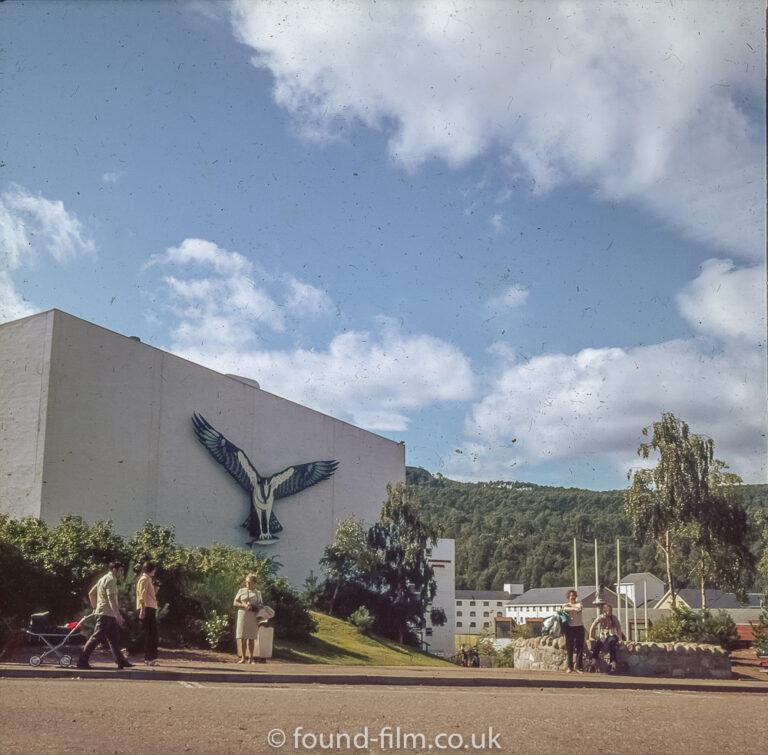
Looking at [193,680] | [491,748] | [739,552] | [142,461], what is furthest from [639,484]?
[491,748]

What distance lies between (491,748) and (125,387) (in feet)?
90.0

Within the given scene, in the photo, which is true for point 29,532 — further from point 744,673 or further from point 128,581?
point 744,673

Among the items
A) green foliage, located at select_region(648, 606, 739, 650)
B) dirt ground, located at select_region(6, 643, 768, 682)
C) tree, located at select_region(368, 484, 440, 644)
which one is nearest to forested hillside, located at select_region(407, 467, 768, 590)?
tree, located at select_region(368, 484, 440, 644)

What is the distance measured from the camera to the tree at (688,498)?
39.3 meters

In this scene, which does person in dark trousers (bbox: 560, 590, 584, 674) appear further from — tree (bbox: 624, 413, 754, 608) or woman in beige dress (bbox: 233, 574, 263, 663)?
tree (bbox: 624, 413, 754, 608)

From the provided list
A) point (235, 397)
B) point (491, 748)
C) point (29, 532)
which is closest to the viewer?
point (491, 748)

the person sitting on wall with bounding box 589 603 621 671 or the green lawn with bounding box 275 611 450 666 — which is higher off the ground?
the person sitting on wall with bounding box 589 603 621 671

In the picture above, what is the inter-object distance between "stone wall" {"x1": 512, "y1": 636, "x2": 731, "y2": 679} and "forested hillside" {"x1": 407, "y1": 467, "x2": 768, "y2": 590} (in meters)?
46.1

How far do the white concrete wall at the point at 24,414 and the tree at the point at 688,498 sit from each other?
960 inches

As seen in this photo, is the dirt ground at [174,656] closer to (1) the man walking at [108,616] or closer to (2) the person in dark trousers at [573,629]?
(1) the man walking at [108,616]

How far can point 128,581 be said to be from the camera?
1836 centimetres

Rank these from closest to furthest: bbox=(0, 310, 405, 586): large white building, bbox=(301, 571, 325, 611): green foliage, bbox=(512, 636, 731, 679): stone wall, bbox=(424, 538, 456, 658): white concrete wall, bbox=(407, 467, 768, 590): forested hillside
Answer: bbox=(512, 636, 731, 679): stone wall, bbox=(0, 310, 405, 586): large white building, bbox=(301, 571, 325, 611): green foliage, bbox=(424, 538, 456, 658): white concrete wall, bbox=(407, 467, 768, 590): forested hillside

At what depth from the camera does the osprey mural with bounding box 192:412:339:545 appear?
36.8 metres

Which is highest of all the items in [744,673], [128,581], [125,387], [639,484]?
[125,387]
